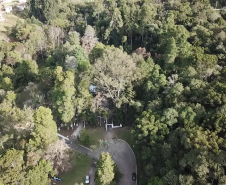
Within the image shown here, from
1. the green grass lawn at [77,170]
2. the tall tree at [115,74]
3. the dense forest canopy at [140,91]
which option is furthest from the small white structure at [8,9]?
the green grass lawn at [77,170]

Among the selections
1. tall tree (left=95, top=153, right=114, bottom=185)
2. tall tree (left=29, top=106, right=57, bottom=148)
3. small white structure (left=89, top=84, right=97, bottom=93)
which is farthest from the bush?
tall tree (left=95, top=153, right=114, bottom=185)

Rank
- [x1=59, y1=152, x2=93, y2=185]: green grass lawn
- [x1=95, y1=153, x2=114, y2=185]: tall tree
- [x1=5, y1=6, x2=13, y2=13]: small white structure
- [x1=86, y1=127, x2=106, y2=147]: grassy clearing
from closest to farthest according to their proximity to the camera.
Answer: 1. [x1=95, y1=153, x2=114, y2=185]: tall tree
2. [x1=59, y1=152, x2=93, y2=185]: green grass lawn
3. [x1=86, y1=127, x2=106, y2=147]: grassy clearing
4. [x1=5, y1=6, x2=13, y2=13]: small white structure

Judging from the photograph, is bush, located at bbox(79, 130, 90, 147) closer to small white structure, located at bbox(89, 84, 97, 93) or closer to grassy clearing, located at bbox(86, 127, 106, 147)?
grassy clearing, located at bbox(86, 127, 106, 147)

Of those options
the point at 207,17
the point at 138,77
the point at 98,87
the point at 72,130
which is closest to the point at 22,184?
the point at 72,130

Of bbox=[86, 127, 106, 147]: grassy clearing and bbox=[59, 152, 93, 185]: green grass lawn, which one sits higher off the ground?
bbox=[86, 127, 106, 147]: grassy clearing

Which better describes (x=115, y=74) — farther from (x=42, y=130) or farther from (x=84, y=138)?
(x=42, y=130)

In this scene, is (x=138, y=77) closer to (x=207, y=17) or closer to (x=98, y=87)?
(x=98, y=87)
